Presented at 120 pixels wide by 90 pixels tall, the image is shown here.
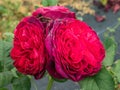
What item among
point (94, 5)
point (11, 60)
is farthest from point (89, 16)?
point (11, 60)

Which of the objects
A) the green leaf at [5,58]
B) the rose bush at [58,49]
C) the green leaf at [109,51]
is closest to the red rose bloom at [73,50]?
the rose bush at [58,49]

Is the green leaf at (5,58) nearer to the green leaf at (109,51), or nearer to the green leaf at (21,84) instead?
the green leaf at (21,84)

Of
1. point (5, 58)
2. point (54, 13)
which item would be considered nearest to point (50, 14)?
point (54, 13)

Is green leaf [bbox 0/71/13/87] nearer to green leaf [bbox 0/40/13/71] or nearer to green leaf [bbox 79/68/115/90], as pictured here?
green leaf [bbox 0/40/13/71]

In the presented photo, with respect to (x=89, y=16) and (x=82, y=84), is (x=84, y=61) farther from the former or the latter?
(x=89, y=16)

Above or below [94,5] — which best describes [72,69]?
above
